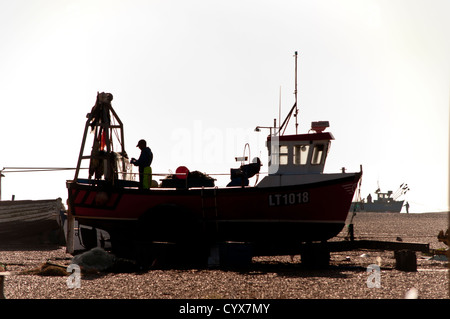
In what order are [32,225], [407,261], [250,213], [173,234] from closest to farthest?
[407,261]
[173,234]
[250,213]
[32,225]

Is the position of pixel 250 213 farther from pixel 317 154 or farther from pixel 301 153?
pixel 317 154

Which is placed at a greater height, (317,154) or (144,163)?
(317,154)

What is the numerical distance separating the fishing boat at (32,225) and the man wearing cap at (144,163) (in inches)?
303

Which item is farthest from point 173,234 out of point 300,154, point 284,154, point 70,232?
point 300,154

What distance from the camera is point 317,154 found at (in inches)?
734

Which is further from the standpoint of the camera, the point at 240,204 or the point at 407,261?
the point at 240,204

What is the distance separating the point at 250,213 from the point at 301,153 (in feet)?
8.16

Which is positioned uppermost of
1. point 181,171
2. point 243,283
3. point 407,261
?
point 181,171

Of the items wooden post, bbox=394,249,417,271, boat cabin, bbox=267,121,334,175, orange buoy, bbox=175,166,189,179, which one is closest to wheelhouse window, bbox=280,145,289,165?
boat cabin, bbox=267,121,334,175

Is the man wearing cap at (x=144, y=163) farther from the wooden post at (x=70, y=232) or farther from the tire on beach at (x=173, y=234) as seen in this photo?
the wooden post at (x=70, y=232)

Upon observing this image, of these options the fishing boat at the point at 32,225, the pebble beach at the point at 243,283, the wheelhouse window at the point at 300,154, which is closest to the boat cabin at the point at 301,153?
the wheelhouse window at the point at 300,154

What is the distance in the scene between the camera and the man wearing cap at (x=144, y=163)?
731 inches
